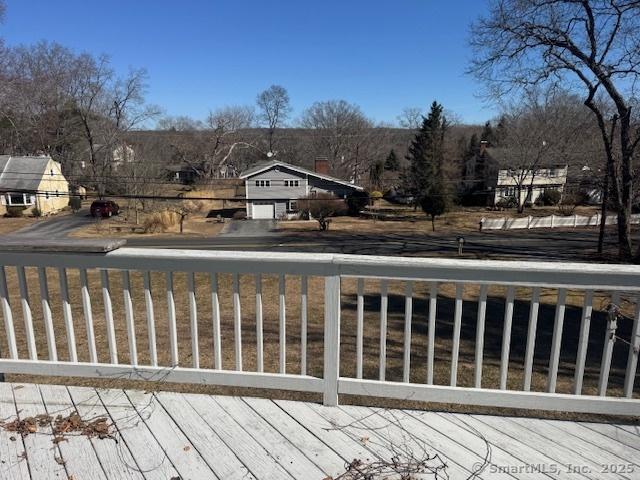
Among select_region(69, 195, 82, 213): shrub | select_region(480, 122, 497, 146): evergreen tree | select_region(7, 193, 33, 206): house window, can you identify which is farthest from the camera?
select_region(480, 122, 497, 146): evergreen tree

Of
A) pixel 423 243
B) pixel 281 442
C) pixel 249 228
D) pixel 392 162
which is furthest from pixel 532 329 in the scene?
pixel 392 162

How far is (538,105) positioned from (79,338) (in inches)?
1293

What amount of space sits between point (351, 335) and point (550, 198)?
110 ft

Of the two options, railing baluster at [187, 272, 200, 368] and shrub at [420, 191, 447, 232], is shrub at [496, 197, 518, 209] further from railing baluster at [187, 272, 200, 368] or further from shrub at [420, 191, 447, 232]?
railing baluster at [187, 272, 200, 368]

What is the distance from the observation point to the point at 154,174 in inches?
1080

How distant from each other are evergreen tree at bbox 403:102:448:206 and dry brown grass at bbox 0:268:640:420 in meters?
21.9

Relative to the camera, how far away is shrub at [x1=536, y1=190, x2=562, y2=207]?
32812 millimetres

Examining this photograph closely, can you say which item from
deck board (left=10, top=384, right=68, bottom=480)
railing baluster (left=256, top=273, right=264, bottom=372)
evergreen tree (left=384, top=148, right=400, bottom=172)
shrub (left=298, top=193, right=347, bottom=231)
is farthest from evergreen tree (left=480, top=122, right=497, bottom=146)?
deck board (left=10, top=384, right=68, bottom=480)

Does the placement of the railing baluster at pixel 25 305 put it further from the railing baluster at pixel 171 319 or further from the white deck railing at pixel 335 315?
the railing baluster at pixel 171 319

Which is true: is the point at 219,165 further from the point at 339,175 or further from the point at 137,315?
the point at 137,315

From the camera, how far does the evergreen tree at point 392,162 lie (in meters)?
46.8

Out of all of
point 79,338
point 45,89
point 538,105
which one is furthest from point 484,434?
point 45,89

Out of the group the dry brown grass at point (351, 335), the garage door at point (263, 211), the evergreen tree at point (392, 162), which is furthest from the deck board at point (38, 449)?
the evergreen tree at point (392, 162)

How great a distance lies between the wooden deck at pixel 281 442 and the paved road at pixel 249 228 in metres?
21.5
